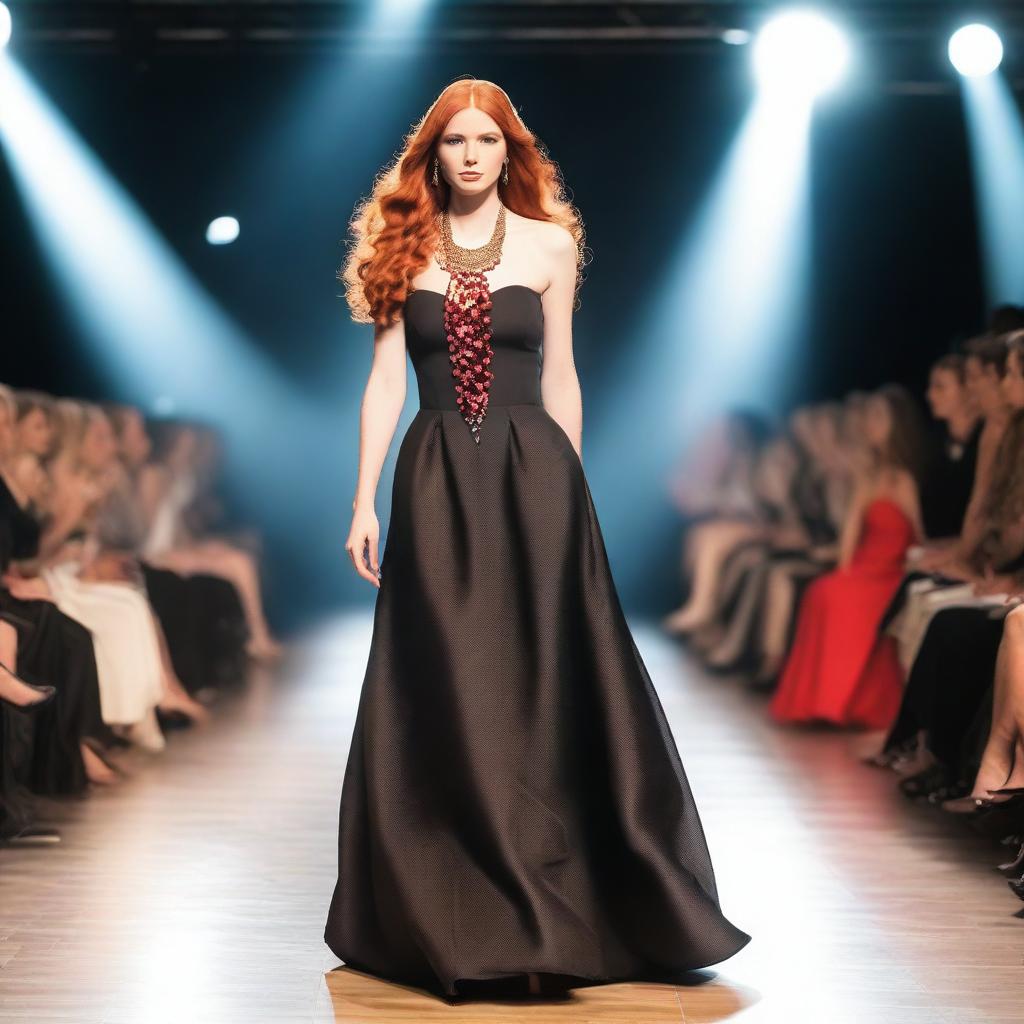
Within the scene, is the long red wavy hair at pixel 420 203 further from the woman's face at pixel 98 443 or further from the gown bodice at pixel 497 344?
the woman's face at pixel 98 443

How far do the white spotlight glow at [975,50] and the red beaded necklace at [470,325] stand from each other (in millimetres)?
4517

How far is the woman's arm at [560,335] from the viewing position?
3141 mm

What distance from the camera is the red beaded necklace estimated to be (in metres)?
3.05

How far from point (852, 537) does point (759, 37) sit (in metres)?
2.14

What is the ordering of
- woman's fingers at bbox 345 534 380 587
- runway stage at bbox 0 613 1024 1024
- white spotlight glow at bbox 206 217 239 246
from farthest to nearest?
white spotlight glow at bbox 206 217 239 246 < woman's fingers at bbox 345 534 380 587 < runway stage at bbox 0 613 1024 1024

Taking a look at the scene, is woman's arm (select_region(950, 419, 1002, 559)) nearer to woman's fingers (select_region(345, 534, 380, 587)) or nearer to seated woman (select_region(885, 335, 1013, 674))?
seated woman (select_region(885, 335, 1013, 674))

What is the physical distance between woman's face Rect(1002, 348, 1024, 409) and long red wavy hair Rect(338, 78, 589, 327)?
6.58 feet

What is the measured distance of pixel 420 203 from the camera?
3.10 m

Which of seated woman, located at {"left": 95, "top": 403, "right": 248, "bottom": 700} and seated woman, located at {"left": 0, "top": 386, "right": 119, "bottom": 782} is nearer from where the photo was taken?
seated woman, located at {"left": 0, "top": 386, "right": 119, "bottom": 782}

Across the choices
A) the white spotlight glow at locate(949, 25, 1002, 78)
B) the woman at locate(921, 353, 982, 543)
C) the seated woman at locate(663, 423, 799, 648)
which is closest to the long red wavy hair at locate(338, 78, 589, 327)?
the woman at locate(921, 353, 982, 543)

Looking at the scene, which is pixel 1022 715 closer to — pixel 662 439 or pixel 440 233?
pixel 440 233

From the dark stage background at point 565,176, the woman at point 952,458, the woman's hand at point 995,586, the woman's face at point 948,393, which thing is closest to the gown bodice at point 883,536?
the woman at point 952,458

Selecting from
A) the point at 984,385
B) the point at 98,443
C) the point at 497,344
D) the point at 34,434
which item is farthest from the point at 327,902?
the point at 98,443

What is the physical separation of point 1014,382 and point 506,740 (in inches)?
93.8
